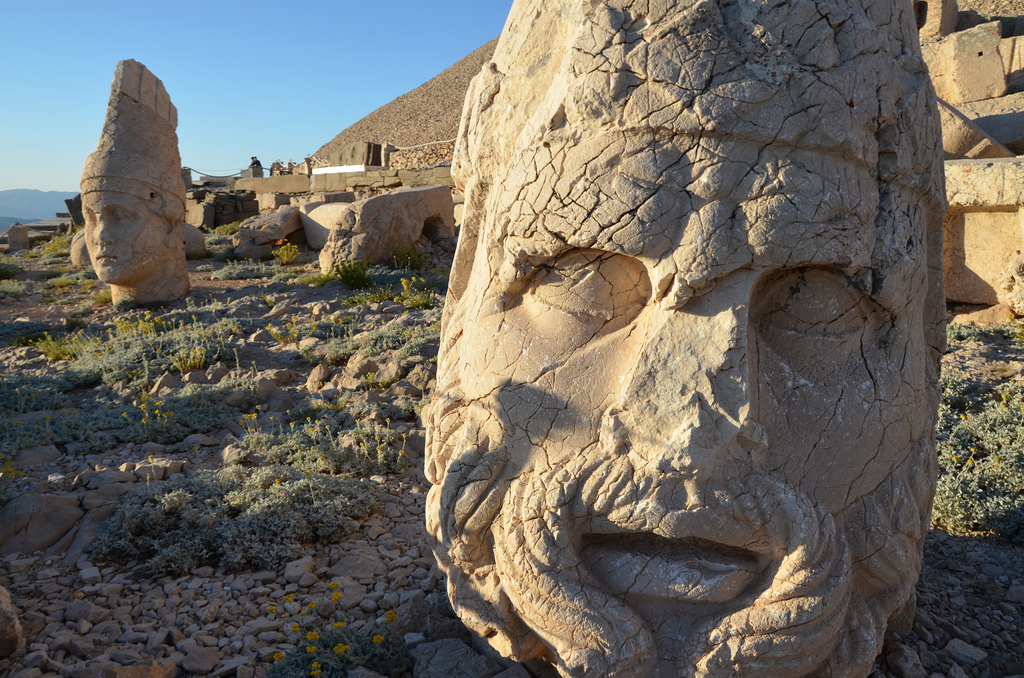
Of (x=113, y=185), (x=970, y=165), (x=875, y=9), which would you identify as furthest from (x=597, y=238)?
(x=113, y=185)

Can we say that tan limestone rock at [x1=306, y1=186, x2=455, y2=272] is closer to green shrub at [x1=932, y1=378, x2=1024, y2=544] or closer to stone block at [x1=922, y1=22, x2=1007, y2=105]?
green shrub at [x1=932, y1=378, x2=1024, y2=544]

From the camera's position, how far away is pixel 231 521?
353cm

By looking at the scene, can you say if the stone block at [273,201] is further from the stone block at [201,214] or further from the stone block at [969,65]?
the stone block at [969,65]

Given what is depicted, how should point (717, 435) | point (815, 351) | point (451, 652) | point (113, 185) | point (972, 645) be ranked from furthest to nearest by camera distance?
1. point (113, 185)
2. point (972, 645)
3. point (451, 652)
4. point (815, 351)
5. point (717, 435)

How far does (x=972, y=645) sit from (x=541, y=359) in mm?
1996

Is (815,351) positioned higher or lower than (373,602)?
higher

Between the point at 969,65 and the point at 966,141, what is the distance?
3572mm

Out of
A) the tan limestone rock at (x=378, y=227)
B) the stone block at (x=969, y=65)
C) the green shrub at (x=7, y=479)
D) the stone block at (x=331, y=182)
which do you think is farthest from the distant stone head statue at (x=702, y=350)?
the stone block at (x=331, y=182)

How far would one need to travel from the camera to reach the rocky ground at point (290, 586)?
98.2 inches

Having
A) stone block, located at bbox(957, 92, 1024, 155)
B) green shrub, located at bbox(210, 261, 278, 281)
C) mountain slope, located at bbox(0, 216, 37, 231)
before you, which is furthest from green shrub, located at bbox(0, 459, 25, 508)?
mountain slope, located at bbox(0, 216, 37, 231)

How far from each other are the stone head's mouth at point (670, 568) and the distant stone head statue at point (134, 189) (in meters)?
9.13

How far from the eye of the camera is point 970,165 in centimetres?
622

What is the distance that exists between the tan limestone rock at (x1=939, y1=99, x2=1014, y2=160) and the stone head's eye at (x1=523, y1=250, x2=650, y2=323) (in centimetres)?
741

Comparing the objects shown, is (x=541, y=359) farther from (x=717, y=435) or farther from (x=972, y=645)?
(x=972, y=645)
